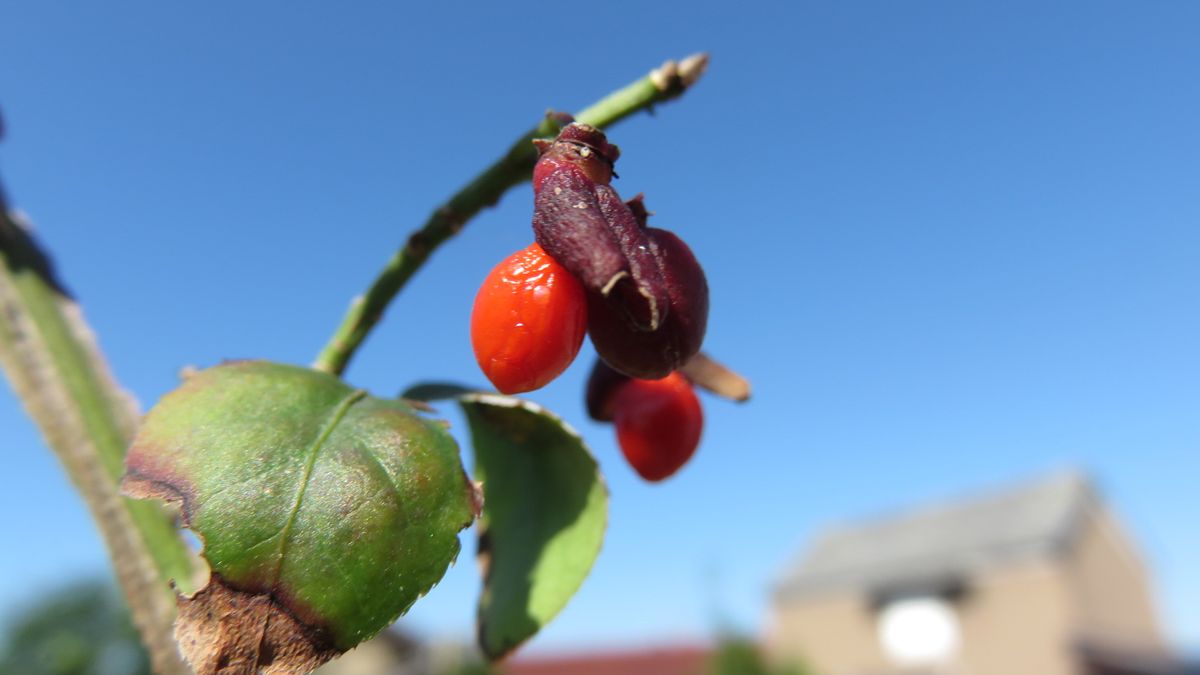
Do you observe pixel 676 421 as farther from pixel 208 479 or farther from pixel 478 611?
pixel 208 479

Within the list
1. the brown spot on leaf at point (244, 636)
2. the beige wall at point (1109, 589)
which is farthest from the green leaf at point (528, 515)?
the beige wall at point (1109, 589)

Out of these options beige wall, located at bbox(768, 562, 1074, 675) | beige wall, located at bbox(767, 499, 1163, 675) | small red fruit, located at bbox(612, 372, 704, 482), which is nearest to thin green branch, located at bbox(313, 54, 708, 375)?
small red fruit, located at bbox(612, 372, 704, 482)

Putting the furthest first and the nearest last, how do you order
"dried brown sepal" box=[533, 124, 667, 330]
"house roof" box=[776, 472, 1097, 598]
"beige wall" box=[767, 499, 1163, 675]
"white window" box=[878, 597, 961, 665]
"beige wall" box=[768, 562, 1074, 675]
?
"house roof" box=[776, 472, 1097, 598] < "white window" box=[878, 597, 961, 665] < "beige wall" box=[767, 499, 1163, 675] < "beige wall" box=[768, 562, 1074, 675] < "dried brown sepal" box=[533, 124, 667, 330]

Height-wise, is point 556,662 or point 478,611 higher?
point 556,662

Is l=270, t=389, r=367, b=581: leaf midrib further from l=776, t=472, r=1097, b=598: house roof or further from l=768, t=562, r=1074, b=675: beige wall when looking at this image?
l=776, t=472, r=1097, b=598: house roof

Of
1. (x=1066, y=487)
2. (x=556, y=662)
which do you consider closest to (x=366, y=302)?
(x=556, y=662)

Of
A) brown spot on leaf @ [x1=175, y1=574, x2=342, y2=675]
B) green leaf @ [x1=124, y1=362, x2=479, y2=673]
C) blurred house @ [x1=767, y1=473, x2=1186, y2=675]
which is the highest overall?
blurred house @ [x1=767, y1=473, x2=1186, y2=675]
